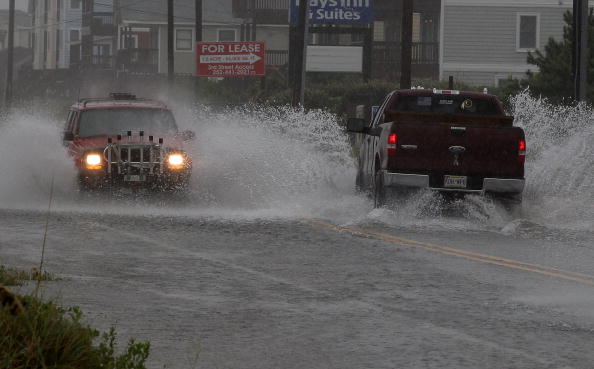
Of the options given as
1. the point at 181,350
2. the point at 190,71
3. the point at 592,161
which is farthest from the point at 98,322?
the point at 190,71

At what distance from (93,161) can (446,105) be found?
545 cm

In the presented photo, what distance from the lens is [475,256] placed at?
15047 millimetres

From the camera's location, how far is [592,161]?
24578mm

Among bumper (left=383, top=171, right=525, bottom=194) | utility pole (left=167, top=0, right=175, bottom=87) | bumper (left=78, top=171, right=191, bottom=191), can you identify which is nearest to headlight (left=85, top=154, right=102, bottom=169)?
bumper (left=78, top=171, right=191, bottom=191)

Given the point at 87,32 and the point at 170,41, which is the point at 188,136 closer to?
the point at 170,41

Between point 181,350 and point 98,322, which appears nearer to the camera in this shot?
point 181,350

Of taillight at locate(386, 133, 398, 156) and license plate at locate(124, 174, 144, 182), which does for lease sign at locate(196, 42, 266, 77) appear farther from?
taillight at locate(386, 133, 398, 156)

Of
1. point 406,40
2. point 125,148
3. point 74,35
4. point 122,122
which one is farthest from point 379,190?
point 74,35

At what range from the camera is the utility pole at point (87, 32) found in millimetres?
98125

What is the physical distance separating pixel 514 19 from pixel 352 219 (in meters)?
45.5

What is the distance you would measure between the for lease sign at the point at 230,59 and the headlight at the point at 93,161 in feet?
144

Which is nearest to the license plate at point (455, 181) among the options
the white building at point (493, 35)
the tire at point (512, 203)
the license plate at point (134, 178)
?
the tire at point (512, 203)

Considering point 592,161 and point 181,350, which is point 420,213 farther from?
point 181,350

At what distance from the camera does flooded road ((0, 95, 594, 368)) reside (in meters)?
9.37
